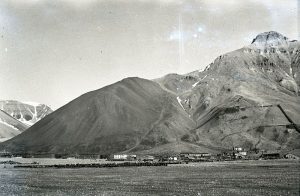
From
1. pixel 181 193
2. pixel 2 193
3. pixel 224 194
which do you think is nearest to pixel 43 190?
pixel 2 193

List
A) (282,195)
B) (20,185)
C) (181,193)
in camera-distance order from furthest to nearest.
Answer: (20,185), (181,193), (282,195)

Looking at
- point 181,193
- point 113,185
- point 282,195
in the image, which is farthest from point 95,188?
point 282,195

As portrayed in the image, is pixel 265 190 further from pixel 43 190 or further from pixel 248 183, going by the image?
pixel 43 190

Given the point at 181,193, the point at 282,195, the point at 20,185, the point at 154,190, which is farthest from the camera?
the point at 20,185

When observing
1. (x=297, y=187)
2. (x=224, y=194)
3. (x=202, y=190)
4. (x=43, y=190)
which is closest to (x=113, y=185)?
(x=43, y=190)

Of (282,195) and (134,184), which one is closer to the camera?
(282,195)

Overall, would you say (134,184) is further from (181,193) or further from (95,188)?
(181,193)

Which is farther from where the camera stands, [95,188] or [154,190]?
[95,188]

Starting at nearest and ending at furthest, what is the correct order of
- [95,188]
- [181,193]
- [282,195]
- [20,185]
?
[282,195], [181,193], [95,188], [20,185]

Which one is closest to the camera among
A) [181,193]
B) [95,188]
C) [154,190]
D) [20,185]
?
[181,193]
